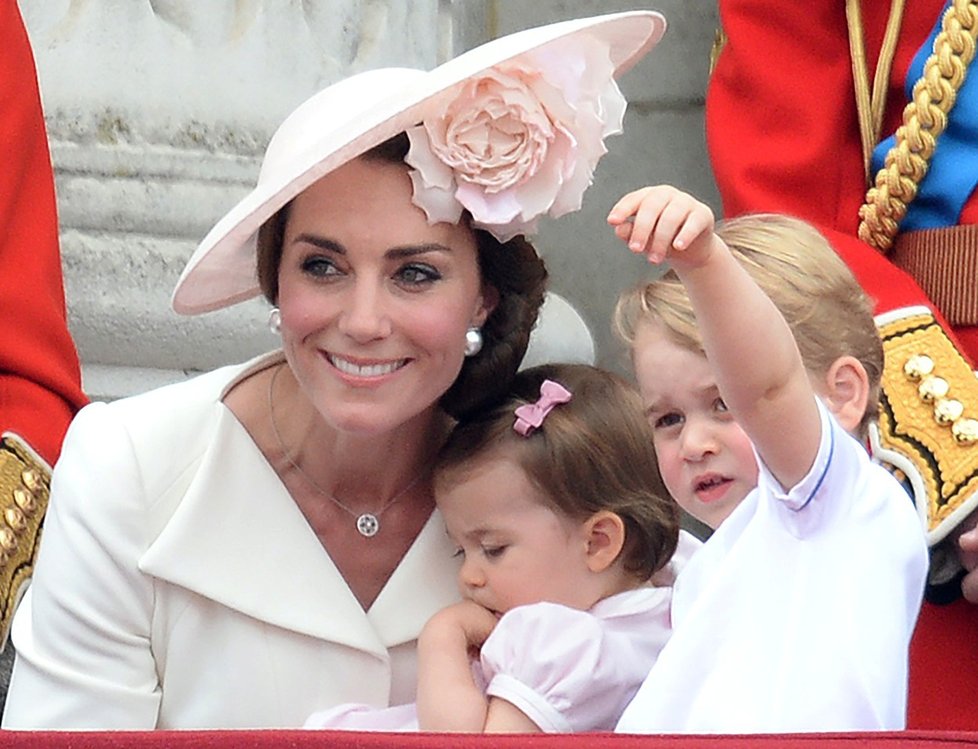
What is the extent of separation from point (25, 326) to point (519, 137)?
597mm

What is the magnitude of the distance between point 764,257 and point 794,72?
0.51m

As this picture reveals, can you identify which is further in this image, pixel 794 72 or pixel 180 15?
pixel 180 15

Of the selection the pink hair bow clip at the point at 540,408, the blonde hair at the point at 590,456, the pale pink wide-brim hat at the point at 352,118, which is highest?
the pale pink wide-brim hat at the point at 352,118

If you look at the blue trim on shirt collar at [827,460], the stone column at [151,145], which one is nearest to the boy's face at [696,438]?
the blue trim on shirt collar at [827,460]

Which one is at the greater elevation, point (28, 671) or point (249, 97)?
point (249, 97)

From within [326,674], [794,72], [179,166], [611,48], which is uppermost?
[611,48]

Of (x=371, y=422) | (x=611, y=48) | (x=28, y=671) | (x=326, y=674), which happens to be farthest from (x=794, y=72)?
(x=28, y=671)

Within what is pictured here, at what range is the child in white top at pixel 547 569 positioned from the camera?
1932 mm

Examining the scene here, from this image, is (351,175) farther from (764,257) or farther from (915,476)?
(915,476)

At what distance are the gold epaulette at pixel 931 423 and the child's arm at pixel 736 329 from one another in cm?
32

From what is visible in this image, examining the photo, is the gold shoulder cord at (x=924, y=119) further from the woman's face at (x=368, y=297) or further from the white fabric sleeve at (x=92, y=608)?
the white fabric sleeve at (x=92, y=608)

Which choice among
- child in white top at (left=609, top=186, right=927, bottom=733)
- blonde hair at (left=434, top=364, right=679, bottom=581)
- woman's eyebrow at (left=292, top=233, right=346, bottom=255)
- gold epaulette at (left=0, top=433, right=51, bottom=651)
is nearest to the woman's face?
woman's eyebrow at (left=292, top=233, right=346, bottom=255)

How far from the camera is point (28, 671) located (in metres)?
2.05

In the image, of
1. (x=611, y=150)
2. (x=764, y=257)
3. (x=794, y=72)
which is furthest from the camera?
(x=611, y=150)
